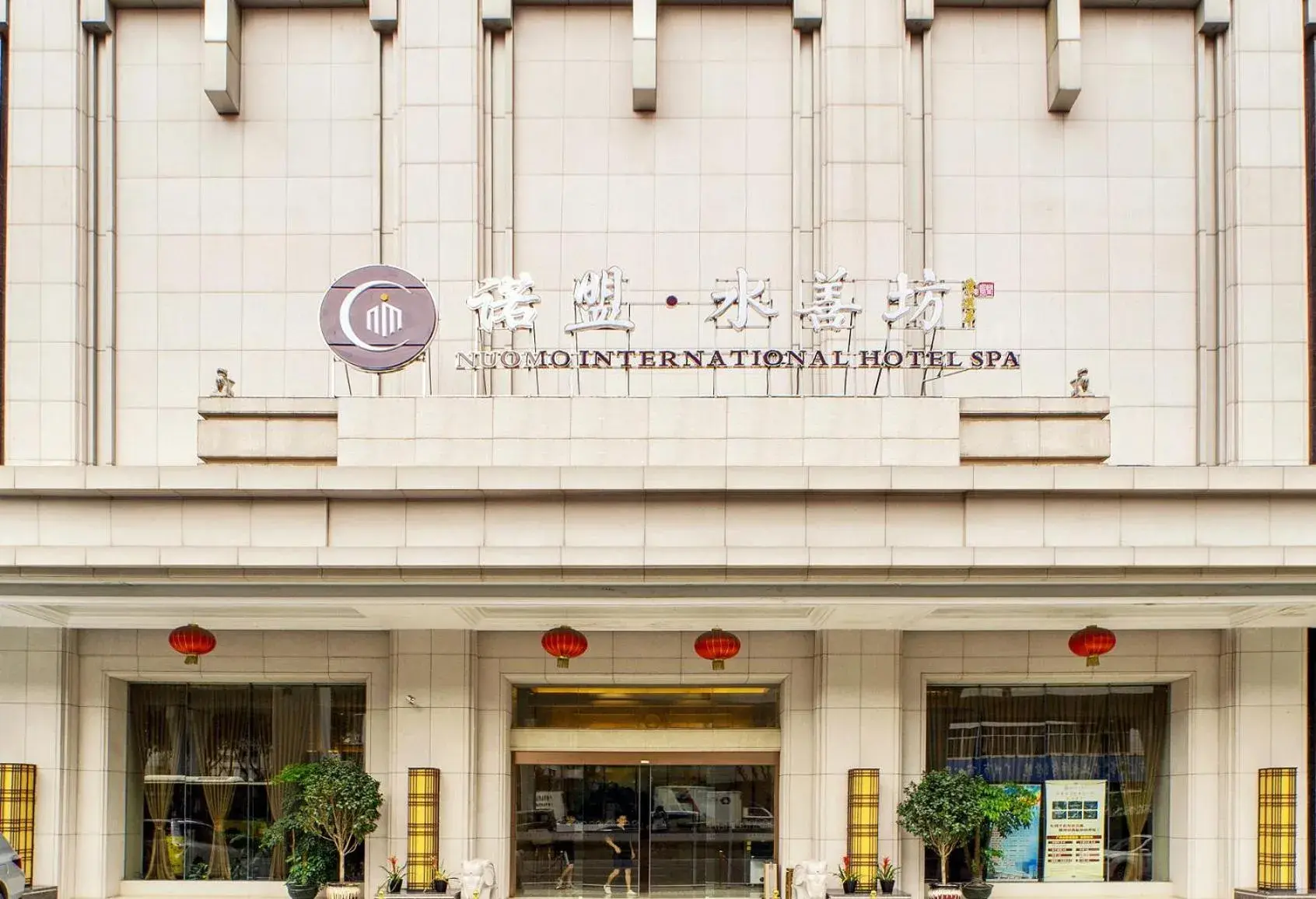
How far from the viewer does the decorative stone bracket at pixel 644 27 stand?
58.1ft

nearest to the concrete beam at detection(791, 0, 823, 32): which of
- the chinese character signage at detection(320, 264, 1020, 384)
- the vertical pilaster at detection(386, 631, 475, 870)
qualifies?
the chinese character signage at detection(320, 264, 1020, 384)

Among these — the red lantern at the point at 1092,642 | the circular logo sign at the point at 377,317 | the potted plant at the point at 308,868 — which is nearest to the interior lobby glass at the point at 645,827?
the potted plant at the point at 308,868

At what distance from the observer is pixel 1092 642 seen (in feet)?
51.1

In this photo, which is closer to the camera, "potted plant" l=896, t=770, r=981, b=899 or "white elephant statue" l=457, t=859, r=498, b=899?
"potted plant" l=896, t=770, r=981, b=899

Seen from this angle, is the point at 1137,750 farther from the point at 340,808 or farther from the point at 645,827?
the point at 340,808

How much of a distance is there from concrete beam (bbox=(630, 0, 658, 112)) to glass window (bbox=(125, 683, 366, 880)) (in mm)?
8507

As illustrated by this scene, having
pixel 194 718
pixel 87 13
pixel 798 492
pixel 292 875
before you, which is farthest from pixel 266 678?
pixel 87 13

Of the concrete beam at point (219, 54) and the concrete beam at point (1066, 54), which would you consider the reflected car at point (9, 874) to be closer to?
the concrete beam at point (219, 54)

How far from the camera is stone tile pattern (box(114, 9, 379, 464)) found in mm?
17906

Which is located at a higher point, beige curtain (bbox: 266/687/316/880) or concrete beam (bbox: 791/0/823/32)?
concrete beam (bbox: 791/0/823/32)

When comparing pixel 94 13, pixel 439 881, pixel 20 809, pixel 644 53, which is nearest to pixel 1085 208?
pixel 644 53

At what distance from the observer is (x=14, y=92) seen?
58.5 ft

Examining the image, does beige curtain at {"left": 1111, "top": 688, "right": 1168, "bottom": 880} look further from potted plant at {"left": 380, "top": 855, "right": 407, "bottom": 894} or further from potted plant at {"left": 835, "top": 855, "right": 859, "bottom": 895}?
potted plant at {"left": 380, "top": 855, "right": 407, "bottom": 894}

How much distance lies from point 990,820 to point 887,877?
1455 mm
